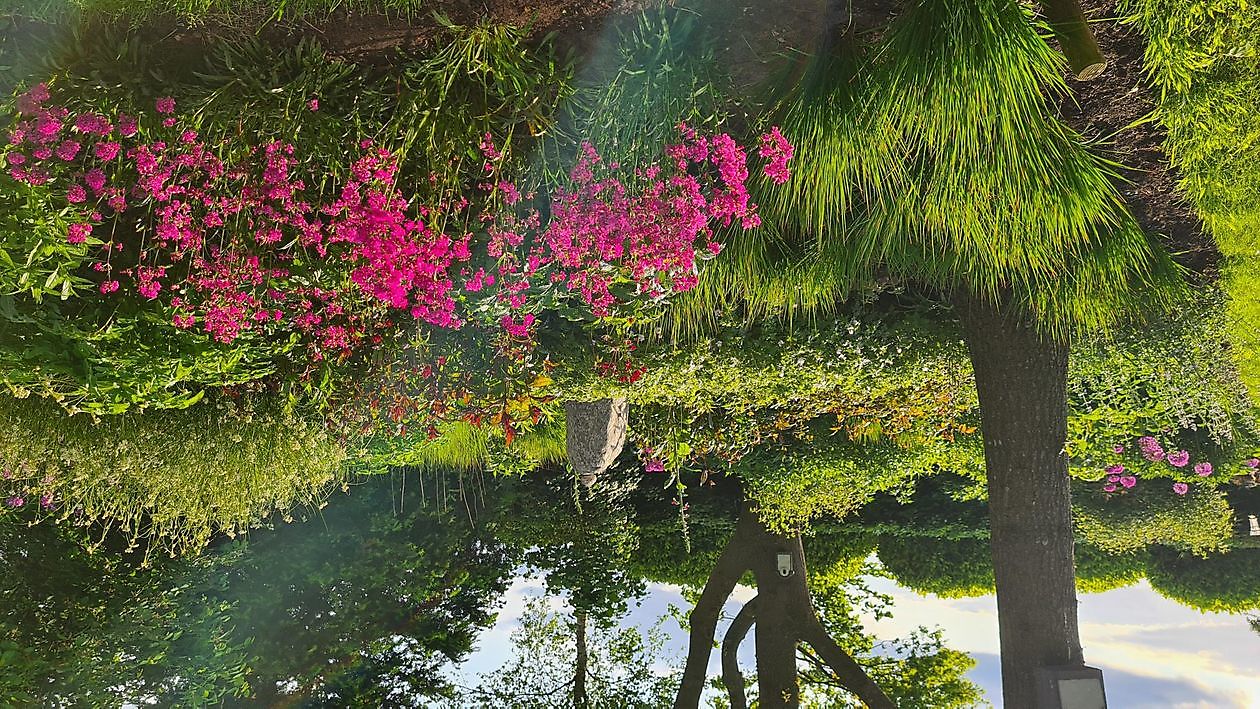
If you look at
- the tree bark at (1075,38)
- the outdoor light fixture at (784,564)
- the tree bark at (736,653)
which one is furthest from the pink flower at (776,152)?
the tree bark at (736,653)

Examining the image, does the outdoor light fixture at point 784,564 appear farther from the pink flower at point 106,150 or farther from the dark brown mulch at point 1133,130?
the pink flower at point 106,150

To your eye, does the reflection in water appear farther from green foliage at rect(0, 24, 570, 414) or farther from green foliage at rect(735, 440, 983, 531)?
green foliage at rect(0, 24, 570, 414)

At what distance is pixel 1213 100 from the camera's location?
2.19m

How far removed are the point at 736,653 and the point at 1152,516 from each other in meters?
4.01

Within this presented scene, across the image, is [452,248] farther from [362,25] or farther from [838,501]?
[838,501]

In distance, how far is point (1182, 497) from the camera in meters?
6.40

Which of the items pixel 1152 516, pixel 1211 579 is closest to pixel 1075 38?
pixel 1152 516

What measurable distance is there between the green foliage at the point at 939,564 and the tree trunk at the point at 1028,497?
188 inches

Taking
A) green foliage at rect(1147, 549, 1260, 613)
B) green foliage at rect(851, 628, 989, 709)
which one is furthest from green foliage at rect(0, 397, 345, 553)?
green foliage at rect(1147, 549, 1260, 613)

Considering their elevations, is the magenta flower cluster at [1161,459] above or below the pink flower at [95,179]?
below

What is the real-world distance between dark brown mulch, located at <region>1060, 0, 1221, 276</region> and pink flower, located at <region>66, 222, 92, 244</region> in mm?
2780

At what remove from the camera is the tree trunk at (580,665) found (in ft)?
18.0

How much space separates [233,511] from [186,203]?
1.44 meters

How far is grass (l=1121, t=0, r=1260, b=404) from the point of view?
6.73 feet
